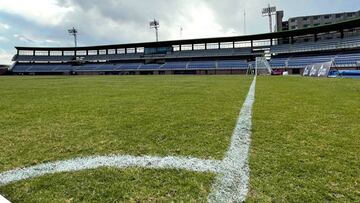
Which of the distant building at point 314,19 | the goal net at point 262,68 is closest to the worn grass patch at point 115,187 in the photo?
the goal net at point 262,68

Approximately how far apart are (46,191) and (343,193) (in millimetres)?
2671

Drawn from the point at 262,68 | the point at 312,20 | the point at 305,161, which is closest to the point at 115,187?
the point at 305,161

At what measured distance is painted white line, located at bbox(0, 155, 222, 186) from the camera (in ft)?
9.20

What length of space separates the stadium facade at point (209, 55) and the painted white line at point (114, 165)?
55.7m

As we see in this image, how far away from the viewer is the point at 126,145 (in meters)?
3.79

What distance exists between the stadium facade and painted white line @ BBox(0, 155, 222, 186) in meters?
55.7

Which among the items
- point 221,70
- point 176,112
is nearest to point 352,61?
point 221,70

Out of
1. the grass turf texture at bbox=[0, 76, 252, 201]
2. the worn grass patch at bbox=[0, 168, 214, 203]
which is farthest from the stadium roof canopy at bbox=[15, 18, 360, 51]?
the worn grass patch at bbox=[0, 168, 214, 203]

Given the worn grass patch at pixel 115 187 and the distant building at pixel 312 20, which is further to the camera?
the distant building at pixel 312 20

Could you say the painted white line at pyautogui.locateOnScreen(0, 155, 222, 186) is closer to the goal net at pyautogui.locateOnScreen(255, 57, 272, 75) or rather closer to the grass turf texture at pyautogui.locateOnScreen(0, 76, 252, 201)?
the grass turf texture at pyautogui.locateOnScreen(0, 76, 252, 201)

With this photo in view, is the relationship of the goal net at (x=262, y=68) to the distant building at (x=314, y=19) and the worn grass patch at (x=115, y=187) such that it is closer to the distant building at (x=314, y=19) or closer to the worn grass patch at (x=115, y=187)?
the distant building at (x=314, y=19)

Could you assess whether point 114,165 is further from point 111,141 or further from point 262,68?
point 262,68

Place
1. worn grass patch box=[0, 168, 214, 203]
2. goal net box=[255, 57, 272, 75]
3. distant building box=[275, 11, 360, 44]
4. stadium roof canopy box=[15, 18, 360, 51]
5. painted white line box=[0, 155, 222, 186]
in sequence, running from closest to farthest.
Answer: worn grass patch box=[0, 168, 214, 203] < painted white line box=[0, 155, 222, 186] < stadium roof canopy box=[15, 18, 360, 51] < goal net box=[255, 57, 272, 75] < distant building box=[275, 11, 360, 44]

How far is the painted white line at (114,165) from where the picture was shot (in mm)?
2803
